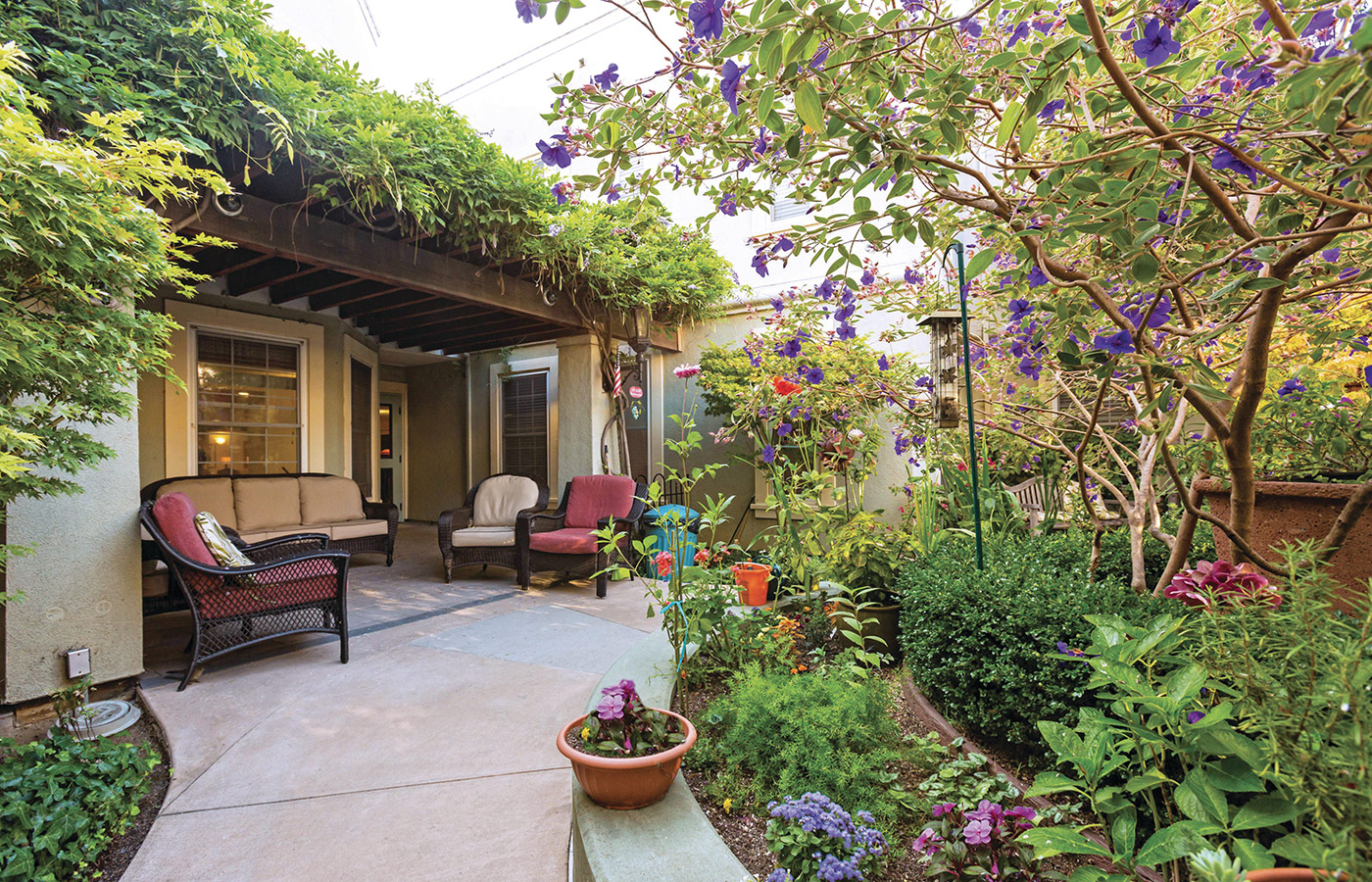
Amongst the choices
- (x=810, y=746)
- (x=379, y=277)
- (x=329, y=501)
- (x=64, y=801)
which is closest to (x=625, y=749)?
(x=810, y=746)

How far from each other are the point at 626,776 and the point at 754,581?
6.51 feet

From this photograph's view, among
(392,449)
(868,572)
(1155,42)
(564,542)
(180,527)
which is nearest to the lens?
(1155,42)

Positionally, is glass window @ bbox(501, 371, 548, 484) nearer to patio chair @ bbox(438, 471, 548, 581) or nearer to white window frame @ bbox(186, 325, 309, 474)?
patio chair @ bbox(438, 471, 548, 581)

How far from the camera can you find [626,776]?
1478 mm

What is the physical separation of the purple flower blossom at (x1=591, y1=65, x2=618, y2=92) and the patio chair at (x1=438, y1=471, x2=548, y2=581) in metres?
4.04

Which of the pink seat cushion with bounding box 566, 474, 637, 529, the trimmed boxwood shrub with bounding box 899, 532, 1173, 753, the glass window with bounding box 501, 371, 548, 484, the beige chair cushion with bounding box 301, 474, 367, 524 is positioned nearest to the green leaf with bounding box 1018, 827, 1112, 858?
the trimmed boxwood shrub with bounding box 899, 532, 1173, 753

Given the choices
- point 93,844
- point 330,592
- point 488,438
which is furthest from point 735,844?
point 488,438

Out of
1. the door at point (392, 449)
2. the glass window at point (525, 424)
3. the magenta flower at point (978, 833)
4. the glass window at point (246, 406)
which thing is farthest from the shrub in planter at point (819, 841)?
the door at point (392, 449)

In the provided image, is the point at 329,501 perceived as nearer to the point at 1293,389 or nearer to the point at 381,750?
the point at 381,750

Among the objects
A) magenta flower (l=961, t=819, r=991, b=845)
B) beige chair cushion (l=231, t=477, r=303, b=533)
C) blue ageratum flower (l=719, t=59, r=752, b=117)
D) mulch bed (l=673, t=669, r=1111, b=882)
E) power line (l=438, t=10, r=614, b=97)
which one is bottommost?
mulch bed (l=673, t=669, r=1111, b=882)

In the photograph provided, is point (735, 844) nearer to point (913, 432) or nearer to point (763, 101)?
point (763, 101)

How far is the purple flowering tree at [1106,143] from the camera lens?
0.97 meters

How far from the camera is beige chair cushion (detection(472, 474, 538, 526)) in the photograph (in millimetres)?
5781

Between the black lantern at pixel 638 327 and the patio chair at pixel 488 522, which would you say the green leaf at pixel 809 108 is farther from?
the black lantern at pixel 638 327
